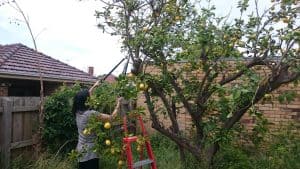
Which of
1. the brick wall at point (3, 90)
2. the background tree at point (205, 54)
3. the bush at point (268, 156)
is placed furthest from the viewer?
the brick wall at point (3, 90)

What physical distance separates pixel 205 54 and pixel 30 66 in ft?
30.5

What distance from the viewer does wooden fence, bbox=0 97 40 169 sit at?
6.13 metres

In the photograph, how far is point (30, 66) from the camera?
13188 millimetres

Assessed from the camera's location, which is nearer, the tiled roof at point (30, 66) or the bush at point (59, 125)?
the bush at point (59, 125)

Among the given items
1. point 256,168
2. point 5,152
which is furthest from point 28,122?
point 256,168

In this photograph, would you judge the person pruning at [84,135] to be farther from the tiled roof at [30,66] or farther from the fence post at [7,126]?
the tiled roof at [30,66]

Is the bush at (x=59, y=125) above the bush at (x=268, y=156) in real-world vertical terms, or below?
above

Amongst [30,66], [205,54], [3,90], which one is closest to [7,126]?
[205,54]

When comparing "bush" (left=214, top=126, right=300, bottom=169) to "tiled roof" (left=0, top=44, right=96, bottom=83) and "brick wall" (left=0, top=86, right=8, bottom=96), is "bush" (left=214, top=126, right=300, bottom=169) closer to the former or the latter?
"tiled roof" (left=0, top=44, right=96, bottom=83)

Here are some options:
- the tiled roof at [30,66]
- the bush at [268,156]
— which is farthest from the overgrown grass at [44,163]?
the tiled roof at [30,66]

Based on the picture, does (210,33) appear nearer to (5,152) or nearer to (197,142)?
(197,142)

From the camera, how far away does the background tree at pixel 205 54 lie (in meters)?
4.82

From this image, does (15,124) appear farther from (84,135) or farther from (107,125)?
(107,125)

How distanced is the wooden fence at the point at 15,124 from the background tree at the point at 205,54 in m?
1.99
